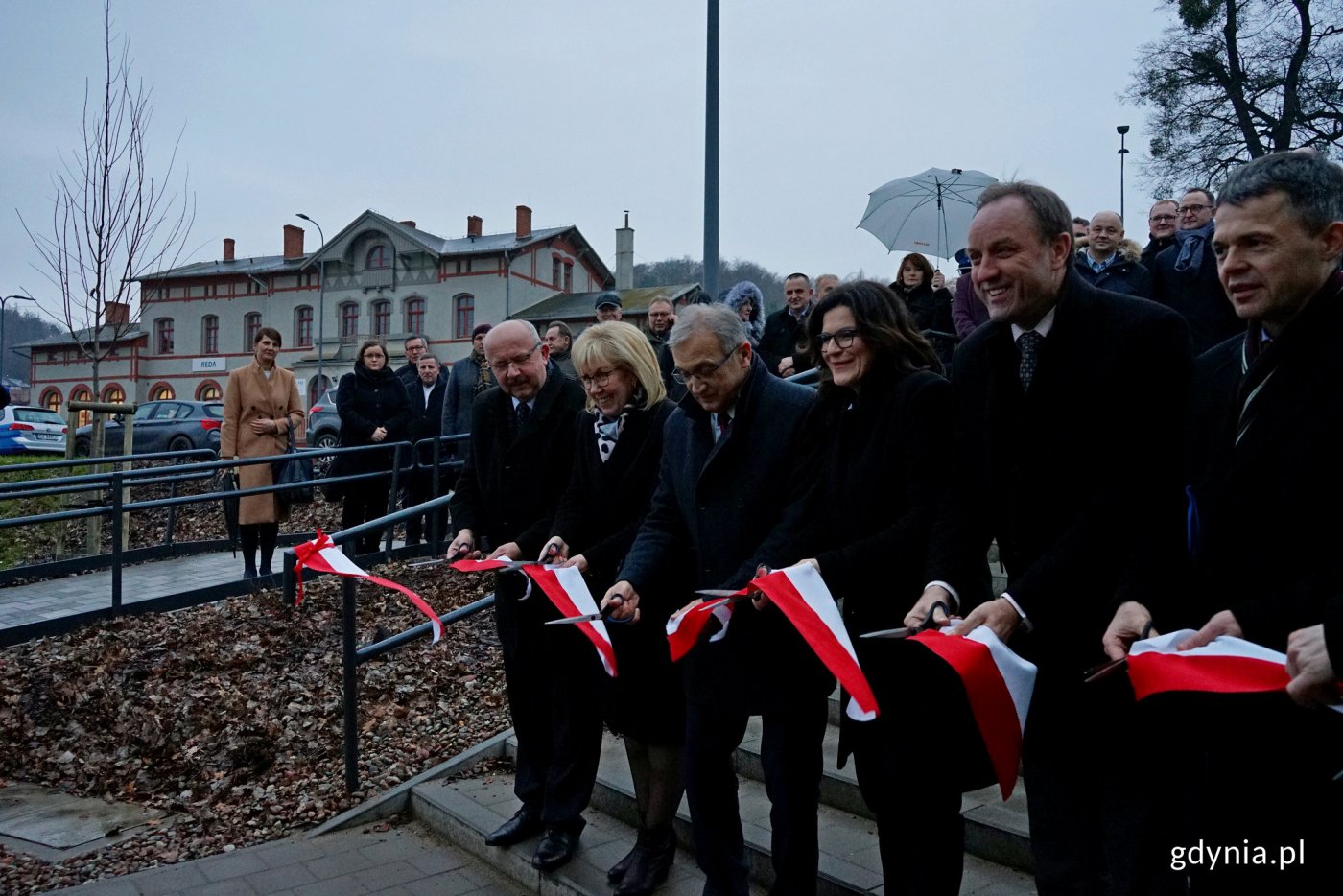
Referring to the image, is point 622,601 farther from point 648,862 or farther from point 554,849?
point 554,849

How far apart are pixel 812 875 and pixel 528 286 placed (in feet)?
146

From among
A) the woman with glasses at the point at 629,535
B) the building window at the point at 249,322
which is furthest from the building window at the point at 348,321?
the woman with glasses at the point at 629,535

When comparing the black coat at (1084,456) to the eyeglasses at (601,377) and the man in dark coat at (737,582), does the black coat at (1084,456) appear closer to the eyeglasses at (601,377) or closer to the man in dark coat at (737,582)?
the man in dark coat at (737,582)

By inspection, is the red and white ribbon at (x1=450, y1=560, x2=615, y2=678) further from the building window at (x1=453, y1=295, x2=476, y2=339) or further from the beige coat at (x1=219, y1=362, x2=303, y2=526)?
the building window at (x1=453, y1=295, x2=476, y2=339)

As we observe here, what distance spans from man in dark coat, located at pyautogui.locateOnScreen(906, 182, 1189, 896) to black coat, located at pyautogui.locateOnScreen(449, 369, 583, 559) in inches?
75.8

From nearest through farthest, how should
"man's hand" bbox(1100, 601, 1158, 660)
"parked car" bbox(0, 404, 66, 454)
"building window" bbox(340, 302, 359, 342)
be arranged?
"man's hand" bbox(1100, 601, 1158, 660)
"parked car" bbox(0, 404, 66, 454)
"building window" bbox(340, 302, 359, 342)

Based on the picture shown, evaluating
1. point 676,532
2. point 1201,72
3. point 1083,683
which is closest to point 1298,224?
point 1083,683

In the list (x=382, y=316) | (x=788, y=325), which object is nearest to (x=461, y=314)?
(x=382, y=316)

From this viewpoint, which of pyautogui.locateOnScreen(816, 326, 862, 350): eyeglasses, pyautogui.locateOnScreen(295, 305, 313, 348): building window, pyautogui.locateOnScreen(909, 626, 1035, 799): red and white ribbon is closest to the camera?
pyautogui.locateOnScreen(909, 626, 1035, 799): red and white ribbon

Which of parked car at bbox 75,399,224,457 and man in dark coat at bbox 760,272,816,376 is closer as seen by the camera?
man in dark coat at bbox 760,272,816,376

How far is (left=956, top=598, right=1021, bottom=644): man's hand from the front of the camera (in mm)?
2305

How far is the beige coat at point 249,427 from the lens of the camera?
7.90 metres

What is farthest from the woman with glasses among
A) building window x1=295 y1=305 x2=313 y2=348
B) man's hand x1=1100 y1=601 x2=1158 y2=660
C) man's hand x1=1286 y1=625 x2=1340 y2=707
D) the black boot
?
building window x1=295 y1=305 x2=313 y2=348

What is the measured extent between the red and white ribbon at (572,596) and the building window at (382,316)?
45774 mm
